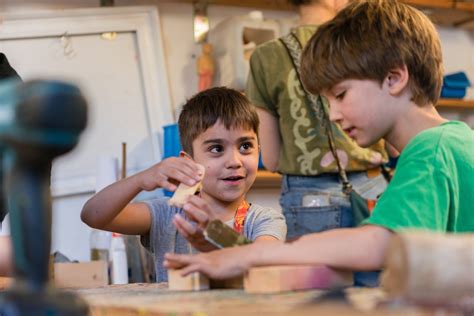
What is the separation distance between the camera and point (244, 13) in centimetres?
348

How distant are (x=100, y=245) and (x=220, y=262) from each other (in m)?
2.05

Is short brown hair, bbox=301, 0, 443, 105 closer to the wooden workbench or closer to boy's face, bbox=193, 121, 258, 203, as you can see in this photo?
boy's face, bbox=193, 121, 258, 203

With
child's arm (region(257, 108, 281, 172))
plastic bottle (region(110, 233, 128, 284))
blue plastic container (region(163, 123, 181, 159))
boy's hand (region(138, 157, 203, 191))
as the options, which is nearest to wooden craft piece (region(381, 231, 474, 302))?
boy's hand (region(138, 157, 203, 191))

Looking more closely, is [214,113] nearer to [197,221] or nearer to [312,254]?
[197,221]

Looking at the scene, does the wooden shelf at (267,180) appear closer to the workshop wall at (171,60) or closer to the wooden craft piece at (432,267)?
the workshop wall at (171,60)

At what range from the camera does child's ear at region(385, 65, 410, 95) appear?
1.33 m

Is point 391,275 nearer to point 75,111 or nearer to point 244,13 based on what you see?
A: point 75,111

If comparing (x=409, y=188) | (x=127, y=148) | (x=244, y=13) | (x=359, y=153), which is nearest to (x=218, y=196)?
(x=359, y=153)

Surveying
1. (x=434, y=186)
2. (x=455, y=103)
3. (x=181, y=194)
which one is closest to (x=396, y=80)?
(x=434, y=186)

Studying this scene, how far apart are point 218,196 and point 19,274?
109 cm

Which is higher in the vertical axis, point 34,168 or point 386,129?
point 386,129

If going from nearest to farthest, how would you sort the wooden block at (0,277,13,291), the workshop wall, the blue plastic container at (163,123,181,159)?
the wooden block at (0,277,13,291) → the blue plastic container at (163,123,181,159) → the workshop wall

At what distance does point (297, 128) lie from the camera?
2.07 meters

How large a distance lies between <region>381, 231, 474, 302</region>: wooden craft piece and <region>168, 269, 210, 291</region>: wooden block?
1.22 ft
